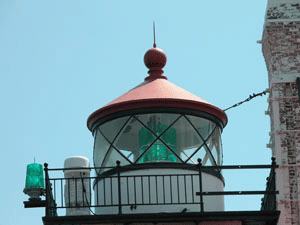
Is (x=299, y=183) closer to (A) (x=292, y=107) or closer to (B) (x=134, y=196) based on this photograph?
(A) (x=292, y=107)

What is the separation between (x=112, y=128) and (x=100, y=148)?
1.34ft

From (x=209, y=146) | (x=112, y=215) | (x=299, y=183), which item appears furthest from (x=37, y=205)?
(x=299, y=183)

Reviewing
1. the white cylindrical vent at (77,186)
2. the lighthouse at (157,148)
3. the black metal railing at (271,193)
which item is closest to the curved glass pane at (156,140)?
the lighthouse at (157,148)

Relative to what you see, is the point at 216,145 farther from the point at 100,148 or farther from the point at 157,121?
the point at 100,148

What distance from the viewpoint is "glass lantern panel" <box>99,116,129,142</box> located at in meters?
20.2

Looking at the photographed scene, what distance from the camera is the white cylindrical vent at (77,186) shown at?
19.8 m

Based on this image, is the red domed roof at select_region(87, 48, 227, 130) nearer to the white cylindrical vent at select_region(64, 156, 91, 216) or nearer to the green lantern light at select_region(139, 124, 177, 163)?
the green lantern light at select_region(139, 124, 177, 163)

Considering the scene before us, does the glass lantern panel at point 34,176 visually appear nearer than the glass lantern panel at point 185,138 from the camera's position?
Yes

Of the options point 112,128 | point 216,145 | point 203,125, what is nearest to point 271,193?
point 216,145

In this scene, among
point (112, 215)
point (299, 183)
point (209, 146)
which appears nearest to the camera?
point (112, 215)

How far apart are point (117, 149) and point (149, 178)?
0.81 meters

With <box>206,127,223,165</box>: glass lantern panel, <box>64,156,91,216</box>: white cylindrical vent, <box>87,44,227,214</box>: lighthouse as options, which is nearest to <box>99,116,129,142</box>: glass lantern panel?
<box>87,44,227,214</box>: lighthouse

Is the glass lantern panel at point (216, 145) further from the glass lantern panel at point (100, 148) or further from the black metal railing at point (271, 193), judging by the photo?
the glass lantern panel at point (100, 148)

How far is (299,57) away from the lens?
38.6 metres
